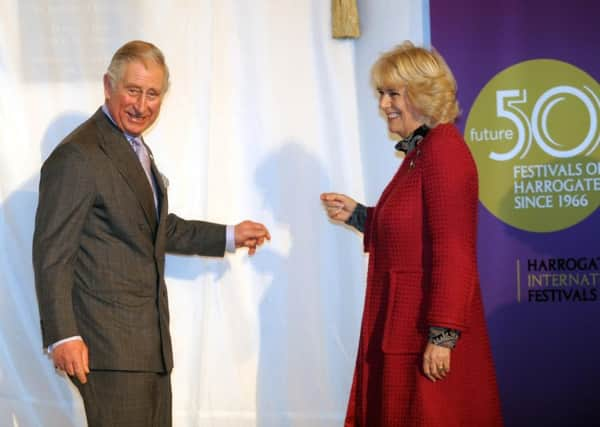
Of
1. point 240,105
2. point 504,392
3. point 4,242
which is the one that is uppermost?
point 240,105

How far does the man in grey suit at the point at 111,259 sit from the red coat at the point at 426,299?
27.2 inches

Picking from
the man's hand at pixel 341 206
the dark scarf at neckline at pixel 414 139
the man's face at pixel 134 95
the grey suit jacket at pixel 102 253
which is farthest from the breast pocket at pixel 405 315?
the man's face at pixel 134 95

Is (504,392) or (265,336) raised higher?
(265,336)

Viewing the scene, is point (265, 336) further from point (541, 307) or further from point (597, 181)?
point (597, 181)

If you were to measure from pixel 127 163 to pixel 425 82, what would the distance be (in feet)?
3.15

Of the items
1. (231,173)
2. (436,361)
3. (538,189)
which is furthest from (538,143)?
(436,361)

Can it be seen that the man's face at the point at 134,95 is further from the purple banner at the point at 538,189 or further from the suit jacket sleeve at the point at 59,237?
the purple banner at the point at 538,189

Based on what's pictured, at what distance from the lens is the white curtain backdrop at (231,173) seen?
3398 mm

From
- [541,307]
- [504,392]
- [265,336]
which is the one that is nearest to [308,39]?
[265,336]

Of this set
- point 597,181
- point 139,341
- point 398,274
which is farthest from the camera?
point 597,181

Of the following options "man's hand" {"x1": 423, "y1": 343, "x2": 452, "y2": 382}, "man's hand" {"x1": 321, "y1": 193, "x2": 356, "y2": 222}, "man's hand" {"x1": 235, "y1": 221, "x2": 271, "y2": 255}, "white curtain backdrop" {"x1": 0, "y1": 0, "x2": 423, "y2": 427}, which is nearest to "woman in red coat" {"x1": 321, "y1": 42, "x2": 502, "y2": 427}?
"man's hand" {"x1": 423, "y1": 343, "x2": 452, "y2": 382}

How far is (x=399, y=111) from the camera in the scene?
2264 mm

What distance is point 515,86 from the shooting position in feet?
10.9

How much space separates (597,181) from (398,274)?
5.10ft
